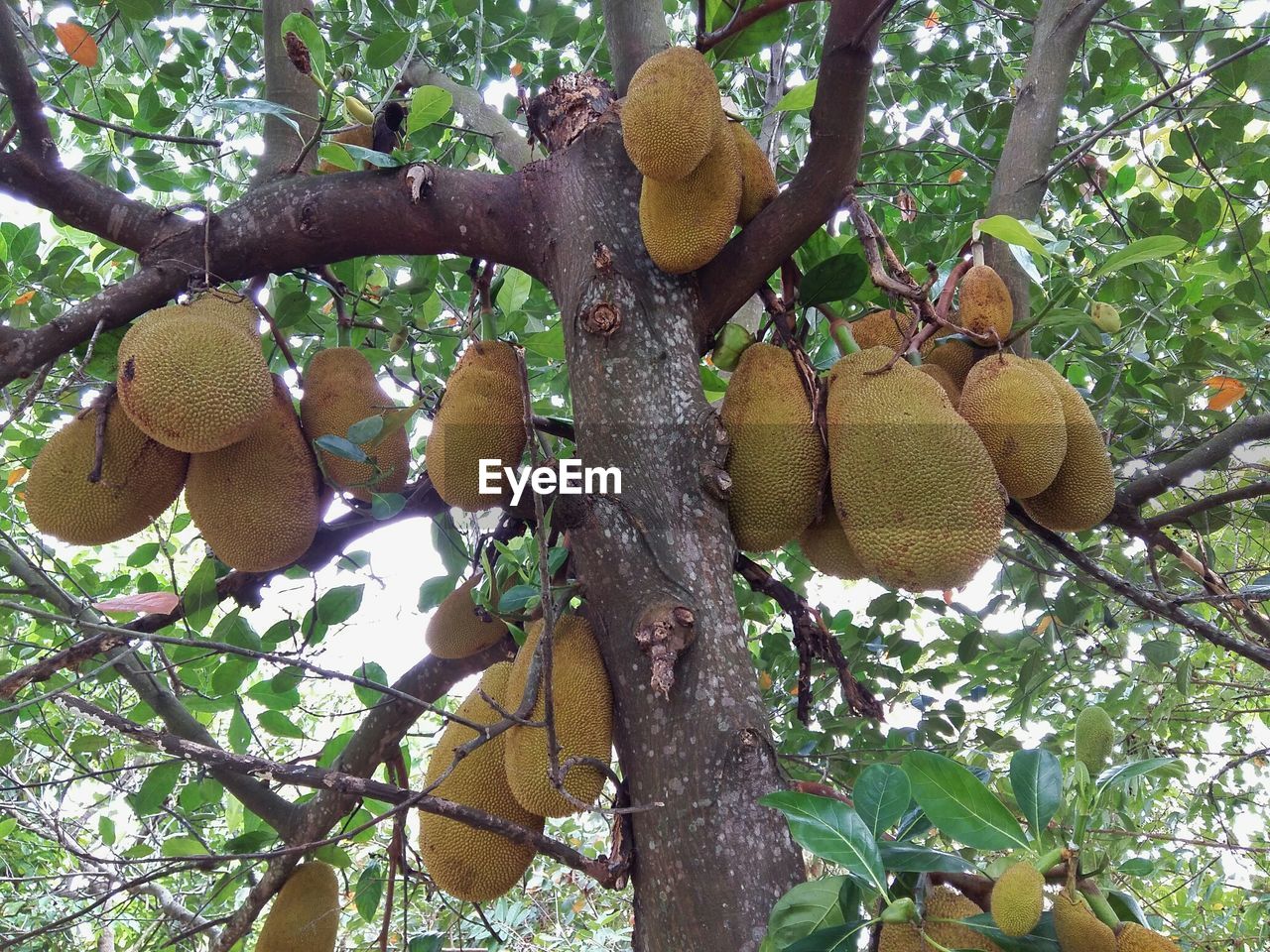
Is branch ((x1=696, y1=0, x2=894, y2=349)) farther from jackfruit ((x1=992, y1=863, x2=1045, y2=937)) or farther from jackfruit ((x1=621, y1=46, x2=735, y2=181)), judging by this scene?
jackfruit ((x1=992, y1=863, x2=1045, y2=937))

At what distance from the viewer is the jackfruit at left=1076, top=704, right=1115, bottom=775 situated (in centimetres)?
87

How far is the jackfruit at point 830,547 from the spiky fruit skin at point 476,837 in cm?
48

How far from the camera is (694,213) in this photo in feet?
3.90

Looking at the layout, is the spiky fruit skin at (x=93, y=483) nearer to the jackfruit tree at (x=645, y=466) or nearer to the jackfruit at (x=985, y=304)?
the jackfruit tree at (x=645, y=466)

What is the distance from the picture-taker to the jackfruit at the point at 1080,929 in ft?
2.35

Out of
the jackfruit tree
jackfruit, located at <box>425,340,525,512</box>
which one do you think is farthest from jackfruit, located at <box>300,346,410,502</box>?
jackfruit, located at <box>425,340,525,512</box>

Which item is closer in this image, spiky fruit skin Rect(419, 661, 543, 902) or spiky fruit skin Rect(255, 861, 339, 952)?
spiky fruit skin Rect(419, 661, 543, 902)

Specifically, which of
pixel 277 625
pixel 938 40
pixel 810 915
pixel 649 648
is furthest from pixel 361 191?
pixel 938 40

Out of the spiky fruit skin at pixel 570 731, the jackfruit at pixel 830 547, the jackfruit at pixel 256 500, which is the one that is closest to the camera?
the spiky fruit skin at pixel 570 731

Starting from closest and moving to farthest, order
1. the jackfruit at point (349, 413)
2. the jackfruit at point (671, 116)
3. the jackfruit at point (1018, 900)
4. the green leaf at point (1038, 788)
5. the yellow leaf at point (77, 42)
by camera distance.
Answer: the jackfruit at point (1018, 900) < the green leaf at point (1038, 788) < the jackfruit at point (671, 116) < the jackfruit at point (349, 413) < the yellow leaf at point (77, 42)

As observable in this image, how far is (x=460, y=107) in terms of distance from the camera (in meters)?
2.07

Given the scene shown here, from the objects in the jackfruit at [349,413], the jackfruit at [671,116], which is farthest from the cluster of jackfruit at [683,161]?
the jackfruit at [349,413]

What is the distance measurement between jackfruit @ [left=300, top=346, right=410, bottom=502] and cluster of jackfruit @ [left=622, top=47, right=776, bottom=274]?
0.54m

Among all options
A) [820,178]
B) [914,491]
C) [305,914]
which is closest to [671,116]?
[820,178]
